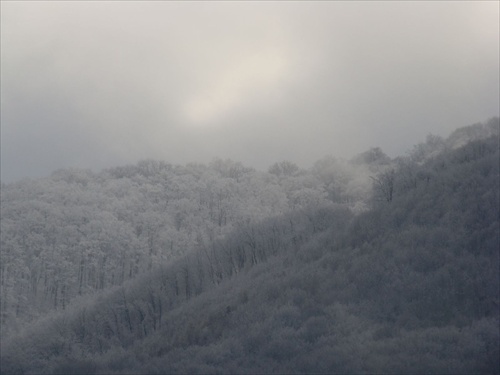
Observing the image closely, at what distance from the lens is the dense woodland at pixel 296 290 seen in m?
18.7

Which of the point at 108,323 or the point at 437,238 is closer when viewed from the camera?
the point at 437,238

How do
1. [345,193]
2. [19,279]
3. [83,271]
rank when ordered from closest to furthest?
[19,279], [83,271], [345,193]

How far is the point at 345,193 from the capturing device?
8556cm

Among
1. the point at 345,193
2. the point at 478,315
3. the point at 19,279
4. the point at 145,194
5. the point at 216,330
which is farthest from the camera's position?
the point at 145,194

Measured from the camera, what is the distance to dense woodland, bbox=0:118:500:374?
18672mm

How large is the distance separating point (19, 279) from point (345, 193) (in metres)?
43.1

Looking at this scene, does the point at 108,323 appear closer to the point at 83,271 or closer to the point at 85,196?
the point at 83,271

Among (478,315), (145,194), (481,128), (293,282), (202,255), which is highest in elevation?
(145,194)

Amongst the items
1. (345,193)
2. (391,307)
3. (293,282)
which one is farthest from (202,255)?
(345,193)

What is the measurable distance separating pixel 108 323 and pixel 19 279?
25.1 metres

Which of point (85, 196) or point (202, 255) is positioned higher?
point (85, 196)

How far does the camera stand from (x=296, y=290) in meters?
26.2

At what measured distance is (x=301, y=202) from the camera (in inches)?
3467

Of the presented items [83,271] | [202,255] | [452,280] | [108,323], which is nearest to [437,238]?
[452,280]
